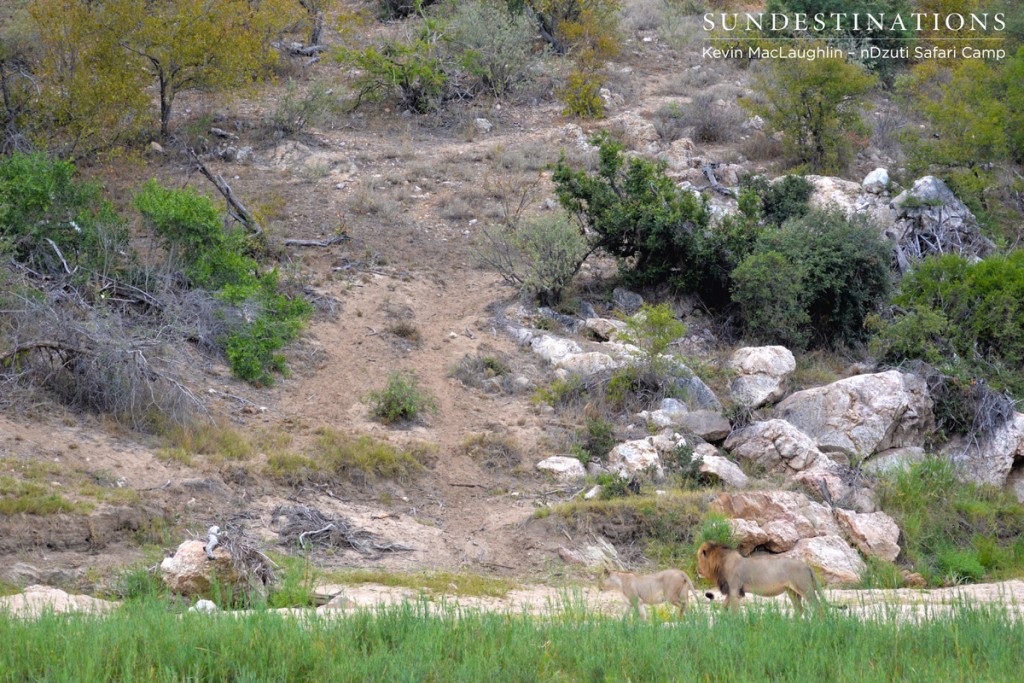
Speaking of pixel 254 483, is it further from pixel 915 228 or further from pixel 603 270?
pixel 915 228

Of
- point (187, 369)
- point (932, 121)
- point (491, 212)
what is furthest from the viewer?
point (932, 121)

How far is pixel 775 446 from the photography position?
11.6 meters

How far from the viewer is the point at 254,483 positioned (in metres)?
10.0

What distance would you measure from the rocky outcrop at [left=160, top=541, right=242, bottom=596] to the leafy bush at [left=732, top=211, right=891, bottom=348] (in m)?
9.77

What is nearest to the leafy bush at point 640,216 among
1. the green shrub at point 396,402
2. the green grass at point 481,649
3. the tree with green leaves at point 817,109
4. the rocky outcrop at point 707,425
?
the rocky outcrop at point 707,425

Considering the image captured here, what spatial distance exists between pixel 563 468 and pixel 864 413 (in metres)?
3.67

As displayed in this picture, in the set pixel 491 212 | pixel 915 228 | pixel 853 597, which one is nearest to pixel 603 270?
pixel 491 212

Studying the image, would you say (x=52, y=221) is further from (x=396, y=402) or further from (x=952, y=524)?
(x=952, y=524)

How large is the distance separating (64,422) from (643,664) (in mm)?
7320

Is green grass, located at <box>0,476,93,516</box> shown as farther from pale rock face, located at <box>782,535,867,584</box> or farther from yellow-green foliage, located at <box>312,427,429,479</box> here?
pale rock face, located at <box>782,535,867,584</box>

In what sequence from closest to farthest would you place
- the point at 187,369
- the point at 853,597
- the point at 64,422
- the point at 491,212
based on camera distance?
1. the point at 853,597
2. the point at 64,422
3. the point at 187,369
4. the point at 491,212

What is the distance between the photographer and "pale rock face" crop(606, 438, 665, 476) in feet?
36.6

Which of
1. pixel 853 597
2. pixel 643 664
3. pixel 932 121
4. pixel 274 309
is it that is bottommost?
pixel 853 597

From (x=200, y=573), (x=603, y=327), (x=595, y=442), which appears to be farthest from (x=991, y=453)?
(x=200, y=573)
